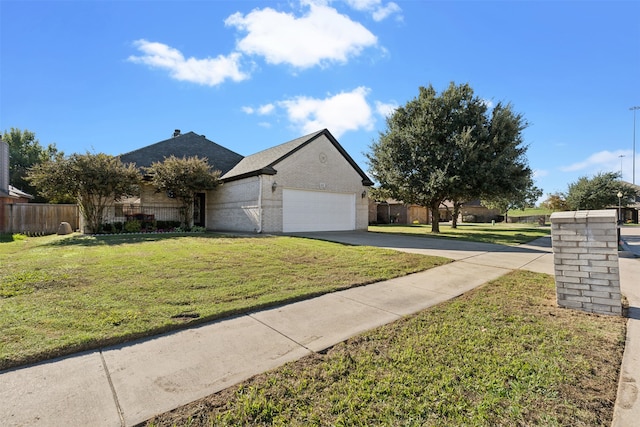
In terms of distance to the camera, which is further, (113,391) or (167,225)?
(167,225)

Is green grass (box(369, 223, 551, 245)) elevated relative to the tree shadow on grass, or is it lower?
lower

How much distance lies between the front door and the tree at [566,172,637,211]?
41.7m

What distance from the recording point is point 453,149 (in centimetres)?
1527

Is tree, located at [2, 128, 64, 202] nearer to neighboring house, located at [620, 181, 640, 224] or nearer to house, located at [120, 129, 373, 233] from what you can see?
house, located at [120, 129, 373, 233]

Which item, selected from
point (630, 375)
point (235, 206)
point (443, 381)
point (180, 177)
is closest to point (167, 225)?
point (180, 177)

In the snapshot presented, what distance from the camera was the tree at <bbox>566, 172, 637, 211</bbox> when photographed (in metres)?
33.3

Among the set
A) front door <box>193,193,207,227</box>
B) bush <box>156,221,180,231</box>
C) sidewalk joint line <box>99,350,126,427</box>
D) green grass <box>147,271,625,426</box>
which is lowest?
green grass <box>147,271,625,426</box>

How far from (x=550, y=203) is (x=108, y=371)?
51060 mm

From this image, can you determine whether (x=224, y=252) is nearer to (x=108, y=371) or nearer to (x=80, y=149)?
(x=108, y=371)

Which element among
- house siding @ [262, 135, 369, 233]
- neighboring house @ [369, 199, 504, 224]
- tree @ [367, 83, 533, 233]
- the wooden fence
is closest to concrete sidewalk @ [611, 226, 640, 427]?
tree @ [367, 83, 533, 233]

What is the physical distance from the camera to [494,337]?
10.6ft

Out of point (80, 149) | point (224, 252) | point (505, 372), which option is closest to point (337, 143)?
point (224, 252)

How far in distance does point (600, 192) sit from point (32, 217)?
51575 mm

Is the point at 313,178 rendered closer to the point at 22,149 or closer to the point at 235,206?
the point at 235,206
